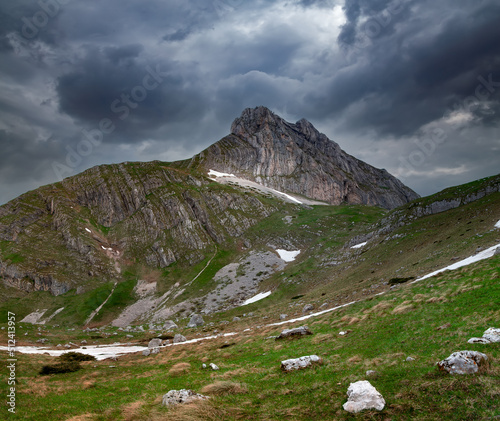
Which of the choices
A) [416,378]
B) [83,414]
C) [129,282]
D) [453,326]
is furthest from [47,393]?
[129,282]

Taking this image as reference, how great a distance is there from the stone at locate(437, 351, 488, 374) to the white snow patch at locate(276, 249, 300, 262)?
387 feet

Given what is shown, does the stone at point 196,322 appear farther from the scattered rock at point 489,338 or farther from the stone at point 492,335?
the stone at point 492,335

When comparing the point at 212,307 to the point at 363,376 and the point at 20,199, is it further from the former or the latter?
the point at 20,199

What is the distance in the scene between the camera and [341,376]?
14539 millimetres

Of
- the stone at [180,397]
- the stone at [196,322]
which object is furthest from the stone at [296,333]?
the stone at [196,322]

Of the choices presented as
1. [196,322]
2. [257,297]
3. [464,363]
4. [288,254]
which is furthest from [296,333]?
[288,254]

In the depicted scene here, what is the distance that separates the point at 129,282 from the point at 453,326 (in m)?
150

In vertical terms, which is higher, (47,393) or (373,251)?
(47,393)

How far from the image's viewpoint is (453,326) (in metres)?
17.4

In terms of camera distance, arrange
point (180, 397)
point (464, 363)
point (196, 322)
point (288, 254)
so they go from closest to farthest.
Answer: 1. point (464, 363)
2. point (180, 397)
3. point (196, 322)
4. point (288, 254)

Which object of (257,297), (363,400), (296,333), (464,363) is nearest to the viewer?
(363,400)

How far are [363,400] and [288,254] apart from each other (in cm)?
12747

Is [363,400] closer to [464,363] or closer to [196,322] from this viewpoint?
[464,363]

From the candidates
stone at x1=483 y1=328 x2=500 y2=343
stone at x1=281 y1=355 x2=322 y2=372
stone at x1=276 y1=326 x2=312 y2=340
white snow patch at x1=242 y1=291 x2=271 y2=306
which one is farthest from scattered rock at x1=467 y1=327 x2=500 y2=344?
white snow patch at x1=242 y1=291 x2=271 y2=306
